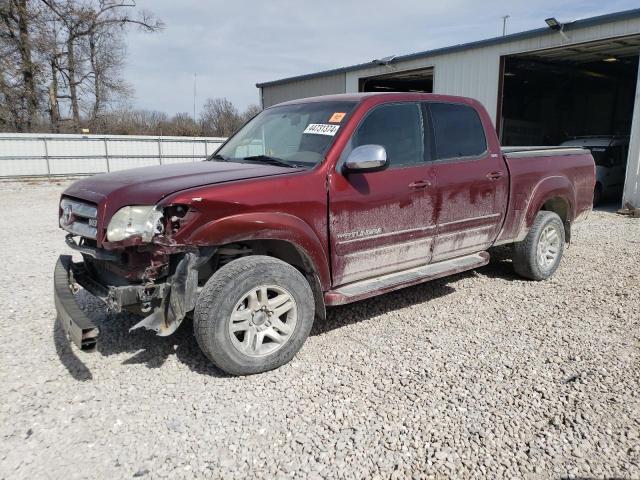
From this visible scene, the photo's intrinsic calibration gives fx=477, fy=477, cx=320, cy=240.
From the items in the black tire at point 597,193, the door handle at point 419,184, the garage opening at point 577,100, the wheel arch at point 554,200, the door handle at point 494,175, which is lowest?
the black tire at point 597,193

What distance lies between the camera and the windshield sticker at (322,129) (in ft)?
12.5

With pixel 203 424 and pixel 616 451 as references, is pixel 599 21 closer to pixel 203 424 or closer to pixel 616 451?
pixel 616 451

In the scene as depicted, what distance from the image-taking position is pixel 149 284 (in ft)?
10.0

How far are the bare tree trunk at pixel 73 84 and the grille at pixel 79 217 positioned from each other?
27448 mm

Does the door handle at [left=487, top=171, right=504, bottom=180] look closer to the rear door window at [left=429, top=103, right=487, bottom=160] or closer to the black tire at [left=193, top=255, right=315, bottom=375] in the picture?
the rear door window at [left=429, top=103, right=487, bottom=160]

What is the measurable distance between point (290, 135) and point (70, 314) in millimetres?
2208

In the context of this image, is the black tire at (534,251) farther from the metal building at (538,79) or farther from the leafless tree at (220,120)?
the leafless tree at (220,120)

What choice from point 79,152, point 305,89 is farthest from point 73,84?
point 305,89

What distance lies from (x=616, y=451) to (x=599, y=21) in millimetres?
11359

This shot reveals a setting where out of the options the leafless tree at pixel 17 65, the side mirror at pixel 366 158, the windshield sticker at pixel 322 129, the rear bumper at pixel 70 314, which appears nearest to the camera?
the rear bumper at pixel 70 314

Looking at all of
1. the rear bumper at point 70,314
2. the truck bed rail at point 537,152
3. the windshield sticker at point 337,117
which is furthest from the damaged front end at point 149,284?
the truck bed rail at point 537,152

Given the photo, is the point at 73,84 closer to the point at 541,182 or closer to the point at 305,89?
the point at 305,89

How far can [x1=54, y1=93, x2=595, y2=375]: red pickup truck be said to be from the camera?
120 inches

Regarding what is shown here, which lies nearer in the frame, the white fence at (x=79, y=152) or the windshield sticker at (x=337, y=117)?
the windshield sticker at (x=337, y=117)
